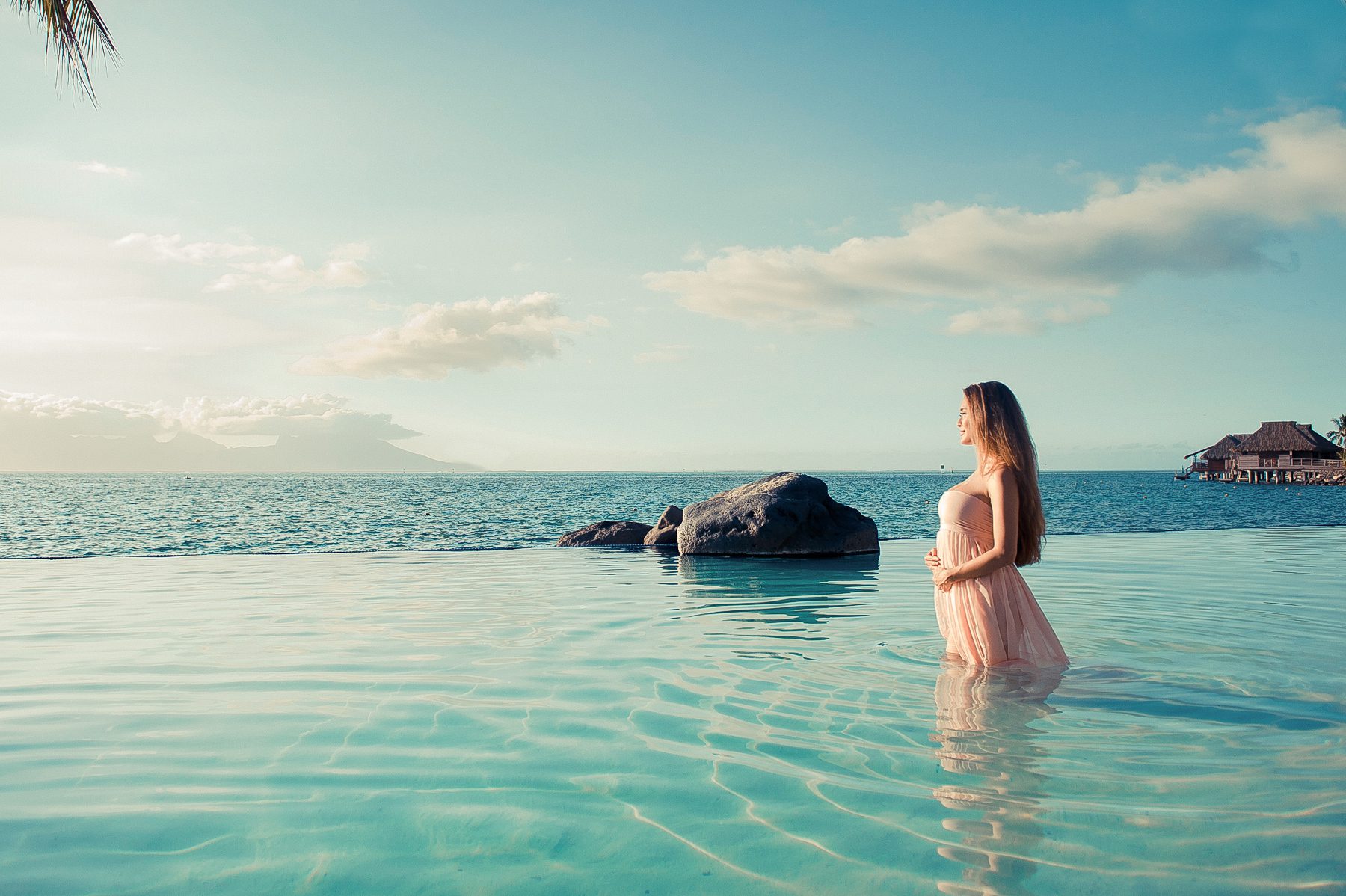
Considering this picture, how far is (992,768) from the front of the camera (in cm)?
396

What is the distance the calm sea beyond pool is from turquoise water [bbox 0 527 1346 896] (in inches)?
0.8

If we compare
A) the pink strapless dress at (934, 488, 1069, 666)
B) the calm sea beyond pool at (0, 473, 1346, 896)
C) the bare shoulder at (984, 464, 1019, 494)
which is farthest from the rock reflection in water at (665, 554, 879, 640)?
the bare shoulder at (984, 464, 1019, 494)

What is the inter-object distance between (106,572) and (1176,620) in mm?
15407

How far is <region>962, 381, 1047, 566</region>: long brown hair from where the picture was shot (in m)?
5.14

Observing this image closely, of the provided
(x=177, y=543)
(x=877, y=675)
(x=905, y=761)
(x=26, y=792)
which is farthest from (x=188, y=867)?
(x=177, y=543)

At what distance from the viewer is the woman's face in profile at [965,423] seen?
212 inches

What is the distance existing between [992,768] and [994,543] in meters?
1.72

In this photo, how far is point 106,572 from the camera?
13445mm

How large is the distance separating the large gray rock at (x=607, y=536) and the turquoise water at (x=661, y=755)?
10.4 meters

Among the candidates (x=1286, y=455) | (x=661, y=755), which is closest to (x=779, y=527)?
(x=661, y=755)

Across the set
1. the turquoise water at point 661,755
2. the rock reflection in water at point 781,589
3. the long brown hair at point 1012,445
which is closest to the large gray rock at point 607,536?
the rock reflection in water at point 781,589

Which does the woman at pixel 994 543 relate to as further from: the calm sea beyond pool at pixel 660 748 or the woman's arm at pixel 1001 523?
the calm sea beyond pool at pixel 660 748

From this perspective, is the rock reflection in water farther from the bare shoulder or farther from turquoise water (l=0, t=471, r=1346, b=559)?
turquoise water (l=0, t=471, r=1346, b=559)

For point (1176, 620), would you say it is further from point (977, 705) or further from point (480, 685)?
point (480, 685)
